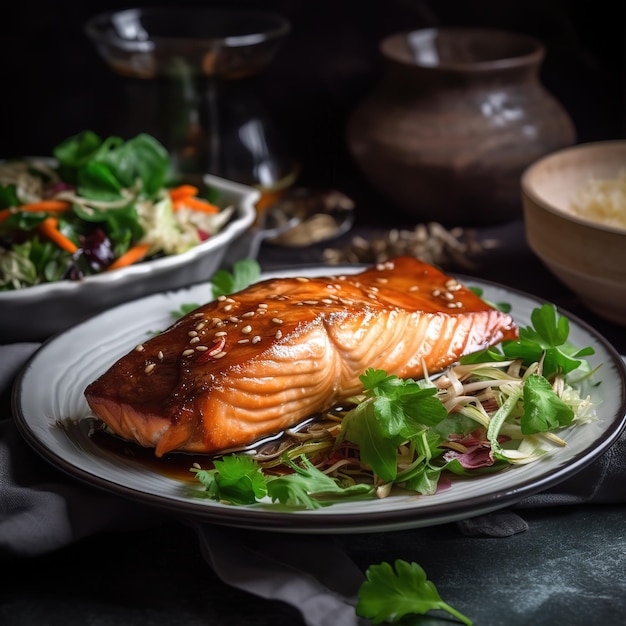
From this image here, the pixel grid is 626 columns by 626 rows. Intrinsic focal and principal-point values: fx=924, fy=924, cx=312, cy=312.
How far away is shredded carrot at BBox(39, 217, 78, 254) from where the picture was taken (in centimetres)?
326

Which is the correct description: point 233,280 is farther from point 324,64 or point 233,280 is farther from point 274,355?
point 324,64

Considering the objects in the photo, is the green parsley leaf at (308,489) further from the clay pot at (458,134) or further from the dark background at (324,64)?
the dark background at (324,64)

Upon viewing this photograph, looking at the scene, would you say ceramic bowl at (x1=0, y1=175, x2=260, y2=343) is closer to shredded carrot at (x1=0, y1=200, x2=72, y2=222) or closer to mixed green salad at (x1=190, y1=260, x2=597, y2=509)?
shredded carrot at (x1=0, y1=200, x2=72, y2=222)

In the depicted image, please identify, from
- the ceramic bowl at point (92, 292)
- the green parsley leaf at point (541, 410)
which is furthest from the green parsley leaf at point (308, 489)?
the ceramic bowl at point (92, 292)

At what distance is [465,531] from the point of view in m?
2.14

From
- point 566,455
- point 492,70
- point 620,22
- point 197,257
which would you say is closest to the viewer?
point 566,455

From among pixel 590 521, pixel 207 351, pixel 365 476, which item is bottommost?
pixel 590 521

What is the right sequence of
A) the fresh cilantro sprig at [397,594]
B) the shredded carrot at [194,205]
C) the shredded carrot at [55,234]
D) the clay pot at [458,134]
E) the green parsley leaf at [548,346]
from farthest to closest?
the clay pot at [458,134] → the shredded carrot at [194,205] → the shredded carrot at [55,234] → the green parsley leaf at [548,346] → the fresh cilantro sprig at [397,594]

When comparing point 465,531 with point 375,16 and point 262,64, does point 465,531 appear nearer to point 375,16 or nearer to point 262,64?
point 262,64

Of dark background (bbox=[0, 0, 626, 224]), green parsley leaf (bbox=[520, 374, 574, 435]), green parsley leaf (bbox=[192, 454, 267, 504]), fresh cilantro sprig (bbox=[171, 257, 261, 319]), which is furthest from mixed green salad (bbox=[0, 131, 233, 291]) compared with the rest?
green parsley leaf (bbox=[520, 374, 574, 435])

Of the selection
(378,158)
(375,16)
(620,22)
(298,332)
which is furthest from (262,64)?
(298,332)

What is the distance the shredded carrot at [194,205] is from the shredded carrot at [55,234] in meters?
0.49

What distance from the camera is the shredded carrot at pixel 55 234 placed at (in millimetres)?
3261

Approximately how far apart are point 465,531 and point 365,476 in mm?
269
